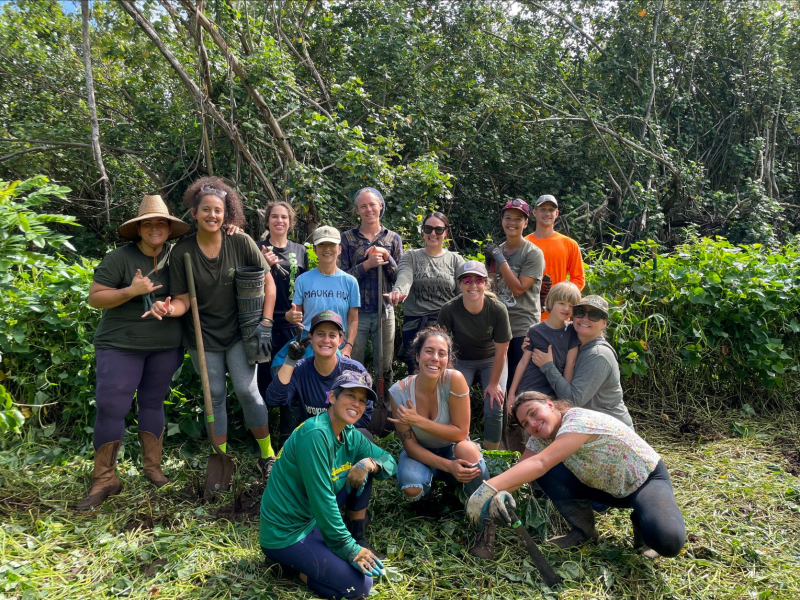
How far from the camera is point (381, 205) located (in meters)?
4.26

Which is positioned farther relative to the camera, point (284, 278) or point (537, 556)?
point (284, 278)

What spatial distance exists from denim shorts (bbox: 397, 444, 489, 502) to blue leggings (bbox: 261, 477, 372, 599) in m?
0.64

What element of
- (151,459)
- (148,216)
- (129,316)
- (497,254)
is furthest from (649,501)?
(148,216)

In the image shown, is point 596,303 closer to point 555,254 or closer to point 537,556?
point 555,254

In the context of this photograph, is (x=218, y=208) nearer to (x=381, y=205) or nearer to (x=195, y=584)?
(x=381, y=205)

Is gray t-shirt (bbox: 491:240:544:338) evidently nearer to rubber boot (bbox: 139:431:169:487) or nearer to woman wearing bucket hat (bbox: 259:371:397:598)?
woman wearing bucket hat (bbox: 259:371:397:598)

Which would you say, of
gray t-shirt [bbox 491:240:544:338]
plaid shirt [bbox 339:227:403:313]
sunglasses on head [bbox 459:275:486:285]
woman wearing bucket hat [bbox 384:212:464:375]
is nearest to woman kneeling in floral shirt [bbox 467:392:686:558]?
sunglasses on head [bbox 459:275:486:285]

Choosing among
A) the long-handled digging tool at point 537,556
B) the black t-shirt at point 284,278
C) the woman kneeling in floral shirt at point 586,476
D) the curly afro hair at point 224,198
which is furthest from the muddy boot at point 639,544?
the curly afro hair at point 224,198

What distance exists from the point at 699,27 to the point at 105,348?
11.6 m

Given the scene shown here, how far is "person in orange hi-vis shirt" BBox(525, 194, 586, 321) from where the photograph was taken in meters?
4.28

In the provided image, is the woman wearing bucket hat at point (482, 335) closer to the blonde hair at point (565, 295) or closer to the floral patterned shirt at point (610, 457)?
the blonde hair at point (565, 295)

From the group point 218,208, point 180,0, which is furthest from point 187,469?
point 180,0

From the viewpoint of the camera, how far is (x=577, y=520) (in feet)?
9.97

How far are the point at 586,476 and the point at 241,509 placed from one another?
194 centimetres
